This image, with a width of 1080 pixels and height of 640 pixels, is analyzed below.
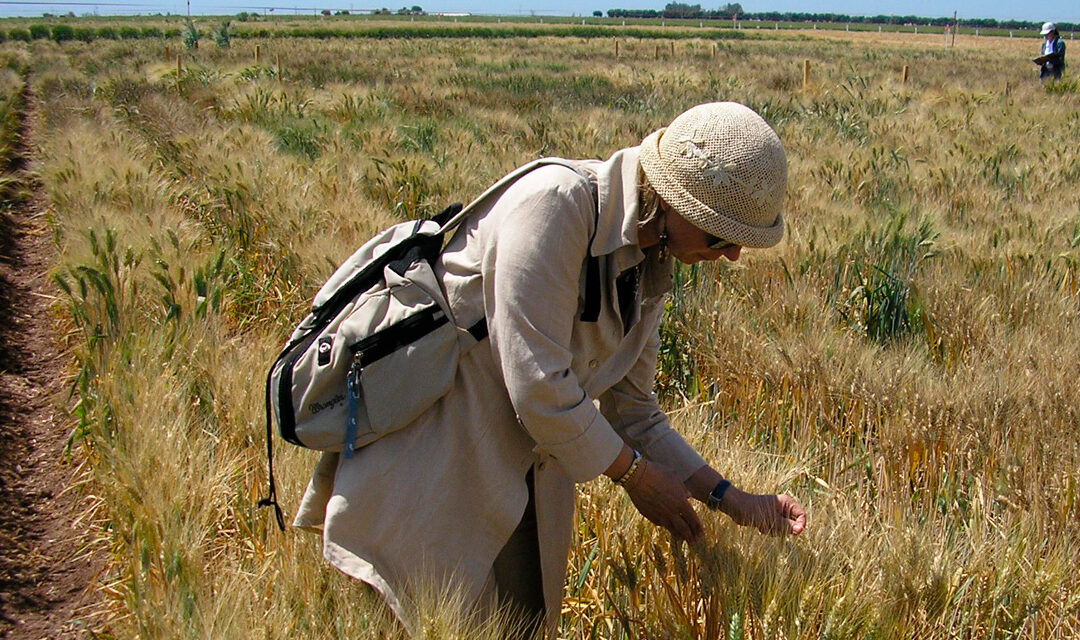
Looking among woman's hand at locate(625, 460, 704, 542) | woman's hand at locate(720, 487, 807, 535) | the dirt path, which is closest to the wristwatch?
woman's hand at locate(720, 487, 807, 535)

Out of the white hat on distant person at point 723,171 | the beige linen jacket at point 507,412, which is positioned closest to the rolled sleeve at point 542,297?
the beige linen jacket at point 507,412

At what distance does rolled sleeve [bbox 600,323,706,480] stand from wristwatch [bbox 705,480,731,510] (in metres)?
0.07

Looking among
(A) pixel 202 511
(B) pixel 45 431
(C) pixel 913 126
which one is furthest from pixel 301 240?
(C) pixel 913 126

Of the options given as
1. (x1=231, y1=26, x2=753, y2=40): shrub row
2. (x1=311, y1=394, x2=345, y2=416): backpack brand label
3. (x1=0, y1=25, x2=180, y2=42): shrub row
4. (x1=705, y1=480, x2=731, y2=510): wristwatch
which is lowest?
(x1=231, y1=26, x2=753, y2=40): shrub row

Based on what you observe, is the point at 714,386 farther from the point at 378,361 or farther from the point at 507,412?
the point at 378,361

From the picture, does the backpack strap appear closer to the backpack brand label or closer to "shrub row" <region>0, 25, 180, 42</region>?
the backpack brand label

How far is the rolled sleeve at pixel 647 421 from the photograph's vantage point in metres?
2.16

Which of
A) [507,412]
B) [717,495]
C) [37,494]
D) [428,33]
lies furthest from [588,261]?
[428,33]

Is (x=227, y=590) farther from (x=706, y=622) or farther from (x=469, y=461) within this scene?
(x=706, y=622)

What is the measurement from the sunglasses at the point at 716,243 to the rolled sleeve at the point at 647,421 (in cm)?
43

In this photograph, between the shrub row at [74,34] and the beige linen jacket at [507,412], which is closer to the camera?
the beige linen jacket at [507,412]

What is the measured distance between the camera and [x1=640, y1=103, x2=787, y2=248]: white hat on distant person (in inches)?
65.3

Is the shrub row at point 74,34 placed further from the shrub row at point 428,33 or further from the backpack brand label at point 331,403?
the backpack brand label at point 331,403

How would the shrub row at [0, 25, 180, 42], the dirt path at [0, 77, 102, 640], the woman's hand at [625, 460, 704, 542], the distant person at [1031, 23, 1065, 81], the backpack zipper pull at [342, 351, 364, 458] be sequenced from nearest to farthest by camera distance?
1. the backpack zipper pull at [342, 351, 364, 458]
2. the woman's hand at [625, 460, 704, 542]
3. the dirt path at [0, 77, 102, 640]
4. the distant person at [1031, 23, 1065, 81]
5. the shrub row at [0, 25, 180, 42]
